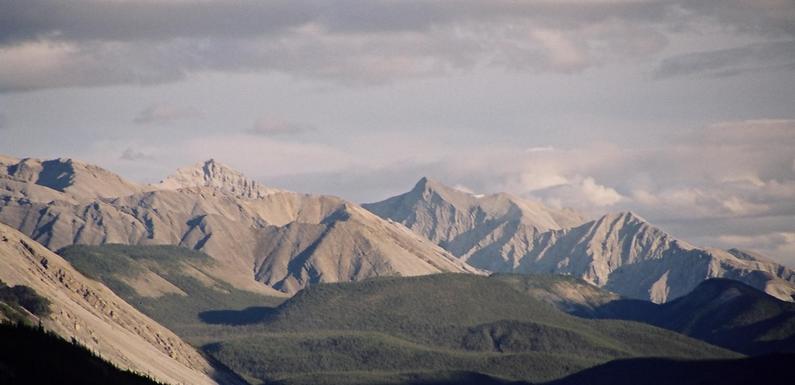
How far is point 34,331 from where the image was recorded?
16662 cm

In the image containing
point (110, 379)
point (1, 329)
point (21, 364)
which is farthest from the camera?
point (110, 379)

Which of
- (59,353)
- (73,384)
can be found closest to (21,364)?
(73,384)

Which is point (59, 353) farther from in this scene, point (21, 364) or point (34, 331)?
point (21, 364)

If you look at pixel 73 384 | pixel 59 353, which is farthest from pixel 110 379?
pixel 73 384

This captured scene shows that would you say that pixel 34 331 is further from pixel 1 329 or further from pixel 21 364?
pixel 21 364

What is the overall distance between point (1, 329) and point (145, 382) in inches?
871

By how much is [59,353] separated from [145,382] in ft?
39.4

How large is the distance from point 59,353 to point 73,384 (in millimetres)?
15281

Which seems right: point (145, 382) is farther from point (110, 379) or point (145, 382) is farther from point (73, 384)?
point (73, 384)

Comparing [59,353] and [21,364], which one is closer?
[21,364]

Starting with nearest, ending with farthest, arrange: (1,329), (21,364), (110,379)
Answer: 1. (21,364)
2. (1,329)
3. (110,379)

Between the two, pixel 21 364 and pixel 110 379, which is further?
pixel 110 379

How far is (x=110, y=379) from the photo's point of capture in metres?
166

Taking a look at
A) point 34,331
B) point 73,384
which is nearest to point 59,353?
point 34,331
